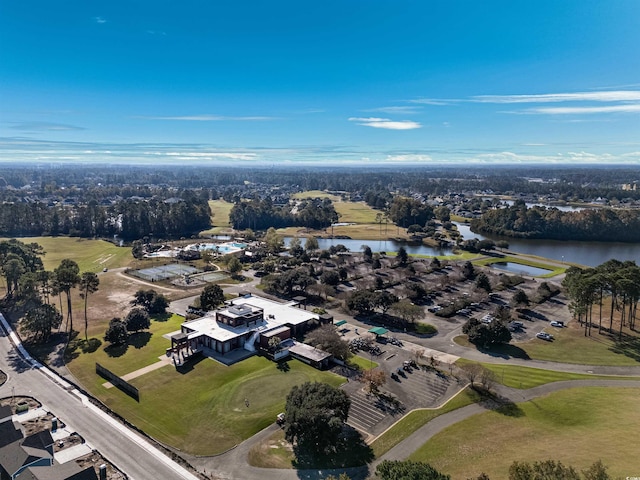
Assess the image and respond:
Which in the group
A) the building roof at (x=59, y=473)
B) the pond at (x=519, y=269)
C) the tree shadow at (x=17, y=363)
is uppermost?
the pond at (x=519, y=269)

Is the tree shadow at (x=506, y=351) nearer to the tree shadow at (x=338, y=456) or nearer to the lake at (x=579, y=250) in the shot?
the tree shadow at (x=338, y=456)

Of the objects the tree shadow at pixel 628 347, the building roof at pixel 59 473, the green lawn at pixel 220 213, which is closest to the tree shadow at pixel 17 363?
the building roof at pixel 59 473

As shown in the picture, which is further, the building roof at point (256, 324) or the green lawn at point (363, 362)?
the building roof at point (256, 324)

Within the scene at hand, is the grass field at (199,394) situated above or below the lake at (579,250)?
below

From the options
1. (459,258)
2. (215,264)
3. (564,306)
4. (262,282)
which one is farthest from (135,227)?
(564,306)

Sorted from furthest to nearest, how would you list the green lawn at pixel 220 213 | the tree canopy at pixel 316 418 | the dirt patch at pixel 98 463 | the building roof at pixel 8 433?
the green lawn at pixel 220 213, the tree canopy at pixel 316 418, the dirt patch at pixel 98 463, the building roof at pixel 8 433

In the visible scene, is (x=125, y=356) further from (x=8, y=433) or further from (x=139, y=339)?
(x=8, y=433)

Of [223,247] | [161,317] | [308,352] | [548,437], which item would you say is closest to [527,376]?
[548,437]
